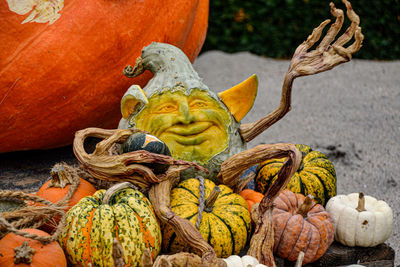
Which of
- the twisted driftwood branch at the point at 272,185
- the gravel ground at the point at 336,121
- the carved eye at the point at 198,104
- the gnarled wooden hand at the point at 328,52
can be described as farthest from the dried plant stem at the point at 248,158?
the gravel ground at the point at 336,121

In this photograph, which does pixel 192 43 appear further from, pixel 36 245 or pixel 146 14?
pixel 36 245

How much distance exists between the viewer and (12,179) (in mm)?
3258

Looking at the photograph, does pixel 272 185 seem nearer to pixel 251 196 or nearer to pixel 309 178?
pixel 251 196

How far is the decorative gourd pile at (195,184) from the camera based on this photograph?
2.05 m

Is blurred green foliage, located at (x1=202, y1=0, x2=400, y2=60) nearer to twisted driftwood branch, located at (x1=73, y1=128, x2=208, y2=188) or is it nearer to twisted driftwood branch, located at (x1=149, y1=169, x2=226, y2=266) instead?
twisted driftwood branch, located at (x1=73, y1=128, x2=208, y2=188)

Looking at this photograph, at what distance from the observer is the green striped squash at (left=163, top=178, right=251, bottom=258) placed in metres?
2.25

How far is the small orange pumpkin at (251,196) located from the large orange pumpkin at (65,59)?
122 cm

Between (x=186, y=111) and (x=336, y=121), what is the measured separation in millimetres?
3253

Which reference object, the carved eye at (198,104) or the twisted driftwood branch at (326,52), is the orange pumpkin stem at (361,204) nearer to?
the twisted driftwood branch at (326,52)

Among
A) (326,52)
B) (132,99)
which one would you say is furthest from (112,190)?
(326,52)

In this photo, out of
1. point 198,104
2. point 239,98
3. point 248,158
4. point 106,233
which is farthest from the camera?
point 239,98

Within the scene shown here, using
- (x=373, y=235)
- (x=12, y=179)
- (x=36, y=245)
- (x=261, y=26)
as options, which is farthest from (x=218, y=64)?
(x=36, y=245)

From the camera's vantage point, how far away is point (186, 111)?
268cm

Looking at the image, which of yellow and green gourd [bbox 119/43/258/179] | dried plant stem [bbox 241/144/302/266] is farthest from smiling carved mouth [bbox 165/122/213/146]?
dried plant stem [bbox 241/144/302/266]
